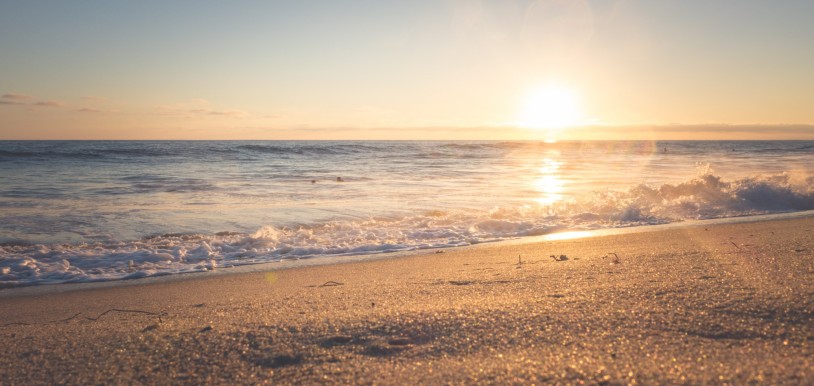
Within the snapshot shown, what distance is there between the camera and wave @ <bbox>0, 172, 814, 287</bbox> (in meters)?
5.60

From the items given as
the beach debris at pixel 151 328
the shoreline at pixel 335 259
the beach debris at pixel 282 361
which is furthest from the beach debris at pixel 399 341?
the shoreline at pixel 335 259

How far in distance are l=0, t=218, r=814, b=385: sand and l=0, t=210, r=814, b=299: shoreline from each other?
58cm

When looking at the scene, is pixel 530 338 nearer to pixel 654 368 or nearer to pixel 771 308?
pixel 654 368

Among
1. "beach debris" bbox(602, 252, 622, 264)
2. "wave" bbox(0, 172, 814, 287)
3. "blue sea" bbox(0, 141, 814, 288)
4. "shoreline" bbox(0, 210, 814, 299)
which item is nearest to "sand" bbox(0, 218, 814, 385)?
"beach debris" bbox(602, 252, 622, 264)

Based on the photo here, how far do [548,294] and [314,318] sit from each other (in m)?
1.44

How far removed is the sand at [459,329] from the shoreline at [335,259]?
1.91 ft

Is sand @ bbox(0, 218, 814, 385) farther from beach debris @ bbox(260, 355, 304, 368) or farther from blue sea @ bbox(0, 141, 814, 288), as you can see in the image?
blue sea @ bbox(0, 141, 814, 288)

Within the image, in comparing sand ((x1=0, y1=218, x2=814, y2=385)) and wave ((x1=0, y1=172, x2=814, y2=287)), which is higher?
sand ((x1=0, y1=218, x2=814, y2=385))

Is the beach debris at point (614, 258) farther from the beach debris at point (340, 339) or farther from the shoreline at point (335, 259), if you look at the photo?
the beach debris at point (340, 339)

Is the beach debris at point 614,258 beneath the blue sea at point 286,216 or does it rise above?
above

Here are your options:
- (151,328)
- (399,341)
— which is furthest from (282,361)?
(151,328)

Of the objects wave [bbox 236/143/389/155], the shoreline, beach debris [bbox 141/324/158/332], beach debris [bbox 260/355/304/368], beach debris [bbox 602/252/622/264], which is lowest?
the shoreline

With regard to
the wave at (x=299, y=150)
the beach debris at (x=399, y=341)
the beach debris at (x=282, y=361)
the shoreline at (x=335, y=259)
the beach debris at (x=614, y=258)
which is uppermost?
the wave at (x=299, y=150)

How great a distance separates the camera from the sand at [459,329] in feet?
6.23
